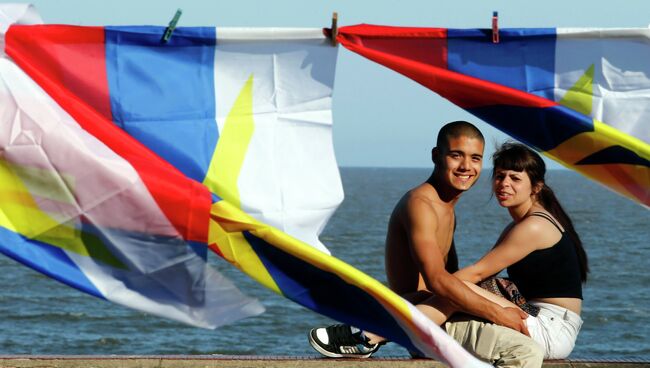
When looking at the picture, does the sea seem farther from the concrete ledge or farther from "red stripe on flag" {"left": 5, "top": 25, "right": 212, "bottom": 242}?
"red stripe on flag" {"left": 5, "top": 25, "right": 212, "bottom": 242}

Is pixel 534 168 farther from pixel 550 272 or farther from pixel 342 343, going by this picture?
pixel 342 343

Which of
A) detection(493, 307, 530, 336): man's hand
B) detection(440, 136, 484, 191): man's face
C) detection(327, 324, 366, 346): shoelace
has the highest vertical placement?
detection(440, 136, 484, 191): man's face

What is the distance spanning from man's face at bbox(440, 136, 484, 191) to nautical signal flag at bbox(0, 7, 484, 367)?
0.75 meters

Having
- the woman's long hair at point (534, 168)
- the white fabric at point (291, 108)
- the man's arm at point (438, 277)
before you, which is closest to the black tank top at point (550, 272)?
the woman's long hair at point (534, 168)

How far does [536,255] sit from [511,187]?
0.39 metres

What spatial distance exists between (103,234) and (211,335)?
19537mm

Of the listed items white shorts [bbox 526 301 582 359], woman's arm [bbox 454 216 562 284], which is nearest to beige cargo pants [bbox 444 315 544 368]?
white shorts [bbox 526 301 582 359]

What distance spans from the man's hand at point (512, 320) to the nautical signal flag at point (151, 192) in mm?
535

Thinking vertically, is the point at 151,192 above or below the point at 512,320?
above

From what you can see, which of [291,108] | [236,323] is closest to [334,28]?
[291,108]

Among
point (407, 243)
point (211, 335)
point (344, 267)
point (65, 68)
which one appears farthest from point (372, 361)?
point (211, 335)

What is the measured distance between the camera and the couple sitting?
6.83 metres

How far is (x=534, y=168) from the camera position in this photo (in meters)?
7.14

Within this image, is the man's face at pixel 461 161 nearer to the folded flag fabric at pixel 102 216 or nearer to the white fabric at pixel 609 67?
the white fabric at pixel 609 67
